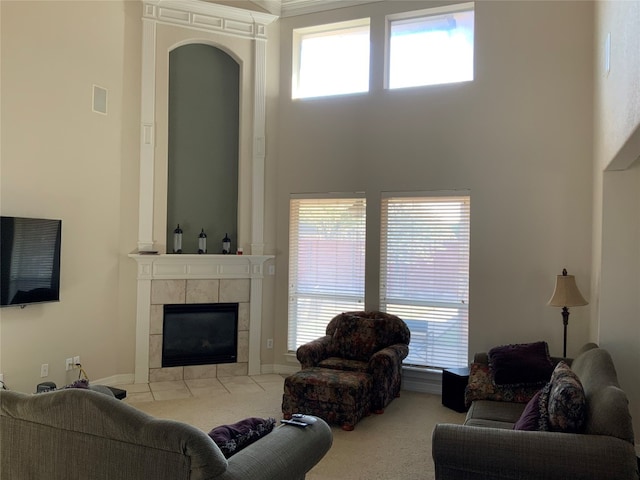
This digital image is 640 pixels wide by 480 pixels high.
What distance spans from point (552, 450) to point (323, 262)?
395 centimetres

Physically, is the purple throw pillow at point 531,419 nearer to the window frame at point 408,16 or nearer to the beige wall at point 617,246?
the beige wall at point 617,246

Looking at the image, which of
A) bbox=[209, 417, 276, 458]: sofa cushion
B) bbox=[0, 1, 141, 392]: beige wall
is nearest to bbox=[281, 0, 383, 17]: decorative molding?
bbox=[0, 1, 141, 392]: beige wall

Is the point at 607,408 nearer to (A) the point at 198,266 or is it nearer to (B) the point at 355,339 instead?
(B) the point at 355,339

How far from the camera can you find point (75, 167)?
5.16 metres

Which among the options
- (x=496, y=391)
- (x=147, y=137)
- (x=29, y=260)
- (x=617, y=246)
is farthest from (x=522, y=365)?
(x=147, y=137)

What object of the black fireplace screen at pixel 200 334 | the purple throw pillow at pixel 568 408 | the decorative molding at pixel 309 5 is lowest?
the black fireplace screen at pixel 200 334

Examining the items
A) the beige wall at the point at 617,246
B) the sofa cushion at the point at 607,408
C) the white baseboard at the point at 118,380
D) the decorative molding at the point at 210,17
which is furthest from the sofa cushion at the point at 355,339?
the decorative molding at the point at 210,17

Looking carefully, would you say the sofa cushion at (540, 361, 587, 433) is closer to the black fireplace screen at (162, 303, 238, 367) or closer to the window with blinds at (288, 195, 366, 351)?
the window with blinds at (288, 195, 366, 351)

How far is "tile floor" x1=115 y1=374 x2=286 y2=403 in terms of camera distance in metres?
5.30

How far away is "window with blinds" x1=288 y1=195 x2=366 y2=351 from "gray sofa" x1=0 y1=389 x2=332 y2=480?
146 inches

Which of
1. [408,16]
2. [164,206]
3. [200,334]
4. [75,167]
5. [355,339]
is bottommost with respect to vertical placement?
[200,334]

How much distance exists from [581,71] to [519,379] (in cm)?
311

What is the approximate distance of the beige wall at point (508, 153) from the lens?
4.98 meters

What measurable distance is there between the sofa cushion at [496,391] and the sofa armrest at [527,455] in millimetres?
1452
